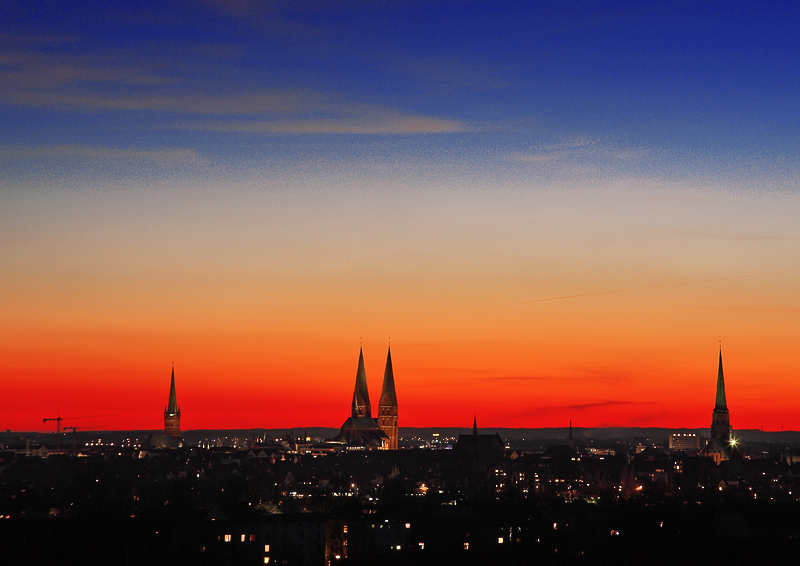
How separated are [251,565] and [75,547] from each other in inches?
474

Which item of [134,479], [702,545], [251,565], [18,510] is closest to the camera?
[251,565]

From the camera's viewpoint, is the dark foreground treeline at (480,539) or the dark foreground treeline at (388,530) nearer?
the dark foreground treeline at (480,539)

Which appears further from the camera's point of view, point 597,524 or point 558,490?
point 558,490

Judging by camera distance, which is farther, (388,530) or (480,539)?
(388,530)

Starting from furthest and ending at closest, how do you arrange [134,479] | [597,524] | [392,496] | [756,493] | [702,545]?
[134,479] < [756,493] < [392,496] < [597,524] < [702,545]

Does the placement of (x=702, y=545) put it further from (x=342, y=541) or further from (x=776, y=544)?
(x=342, y=541)

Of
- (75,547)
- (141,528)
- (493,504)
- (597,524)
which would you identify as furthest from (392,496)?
(75,547)

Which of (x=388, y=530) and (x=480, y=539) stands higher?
(x=388, y=530)

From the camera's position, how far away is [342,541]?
9838 cm

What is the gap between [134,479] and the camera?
18138cm

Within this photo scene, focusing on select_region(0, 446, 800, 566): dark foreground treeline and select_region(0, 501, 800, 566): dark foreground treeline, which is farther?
select_region(0, 446, 800, 566): dark foreground treeline

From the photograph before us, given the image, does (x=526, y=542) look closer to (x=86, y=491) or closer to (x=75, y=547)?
(x=75, y=547)

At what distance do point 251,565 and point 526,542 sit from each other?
22.0m

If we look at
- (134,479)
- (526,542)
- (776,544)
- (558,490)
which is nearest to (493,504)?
(526,542)
